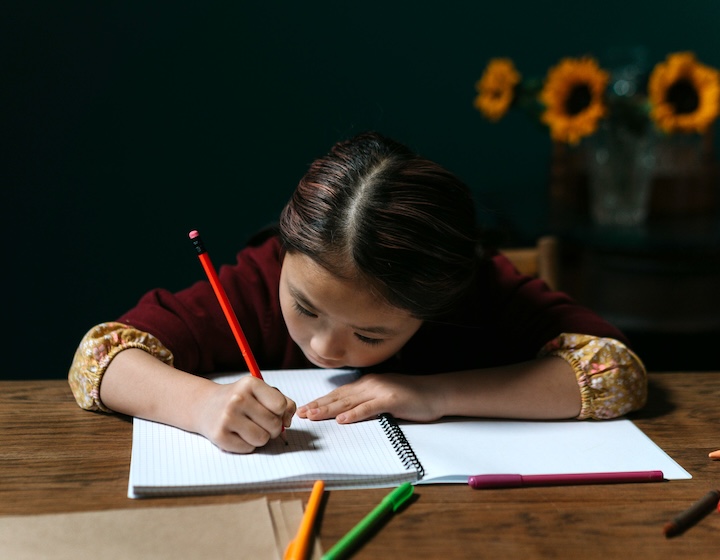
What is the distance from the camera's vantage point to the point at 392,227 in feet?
3.33

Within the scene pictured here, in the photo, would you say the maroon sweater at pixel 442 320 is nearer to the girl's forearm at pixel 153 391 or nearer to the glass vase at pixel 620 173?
the girl's forearm at pixel 153 391

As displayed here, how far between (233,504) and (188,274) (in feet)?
5.57

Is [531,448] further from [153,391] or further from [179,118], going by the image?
[179,118]

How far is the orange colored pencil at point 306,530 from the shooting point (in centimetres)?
72

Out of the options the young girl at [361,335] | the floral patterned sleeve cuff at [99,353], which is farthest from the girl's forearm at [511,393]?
the floral patterned sleeve cuff at [99,353]

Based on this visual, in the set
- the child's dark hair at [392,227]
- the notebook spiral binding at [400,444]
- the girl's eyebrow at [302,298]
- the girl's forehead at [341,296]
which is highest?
the child's dark hair at [392,227]

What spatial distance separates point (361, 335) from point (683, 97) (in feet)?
4.15

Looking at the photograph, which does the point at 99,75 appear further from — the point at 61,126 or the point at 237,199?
the point at 237,199

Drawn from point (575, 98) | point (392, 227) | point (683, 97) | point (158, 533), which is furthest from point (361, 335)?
point (683, 97)

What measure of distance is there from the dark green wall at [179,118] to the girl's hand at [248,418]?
1.32 metres

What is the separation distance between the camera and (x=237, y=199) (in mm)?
2463

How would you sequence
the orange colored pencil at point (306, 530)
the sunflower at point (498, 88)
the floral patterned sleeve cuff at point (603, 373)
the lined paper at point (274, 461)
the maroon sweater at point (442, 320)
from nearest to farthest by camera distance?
the orange colored pencil at point (306, 530)
the lined paper at point (274, 461)
the floral patterned sleeve cuff at point (603, 373)
the maroon sweater at point (442, 320)
the sunflower at point (498, 88)

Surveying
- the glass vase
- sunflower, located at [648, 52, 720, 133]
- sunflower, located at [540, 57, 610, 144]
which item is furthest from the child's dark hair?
the glass vase

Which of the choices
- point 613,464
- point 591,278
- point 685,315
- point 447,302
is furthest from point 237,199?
point 613,464
